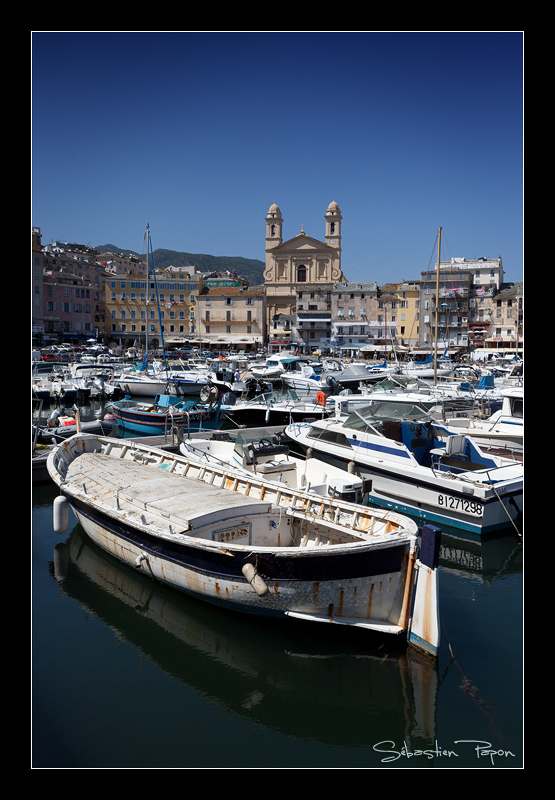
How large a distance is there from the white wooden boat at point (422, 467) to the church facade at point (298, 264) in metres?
70.2

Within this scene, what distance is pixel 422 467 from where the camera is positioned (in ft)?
46.3

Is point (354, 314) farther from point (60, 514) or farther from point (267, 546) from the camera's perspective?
point (267, 546)

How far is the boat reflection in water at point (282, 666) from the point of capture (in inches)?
284

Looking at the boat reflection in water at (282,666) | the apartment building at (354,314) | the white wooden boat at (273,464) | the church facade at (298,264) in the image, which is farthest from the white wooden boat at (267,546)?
the church facade at (298,264)

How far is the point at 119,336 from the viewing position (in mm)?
82625

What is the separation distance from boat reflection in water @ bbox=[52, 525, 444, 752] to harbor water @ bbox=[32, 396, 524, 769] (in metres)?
0.02

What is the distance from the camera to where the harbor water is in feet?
21.7

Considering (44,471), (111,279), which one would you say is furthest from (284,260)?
(44,471)

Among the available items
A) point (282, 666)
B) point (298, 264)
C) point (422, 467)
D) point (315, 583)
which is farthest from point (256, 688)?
point (298, 264)

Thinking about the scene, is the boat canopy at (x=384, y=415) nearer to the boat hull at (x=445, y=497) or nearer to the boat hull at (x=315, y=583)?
the boat hull at (x=445, y=497)

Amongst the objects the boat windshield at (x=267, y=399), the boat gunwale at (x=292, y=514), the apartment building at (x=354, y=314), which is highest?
the apartment building at (x=354, y=314)

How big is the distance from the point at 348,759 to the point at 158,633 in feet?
12.7

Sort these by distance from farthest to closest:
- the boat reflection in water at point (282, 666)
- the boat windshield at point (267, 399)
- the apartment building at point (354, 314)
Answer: the apartment building at point (354, 314)
the boat windshield at point (267, 399)
the boat reflection in water at point (282, 666)
